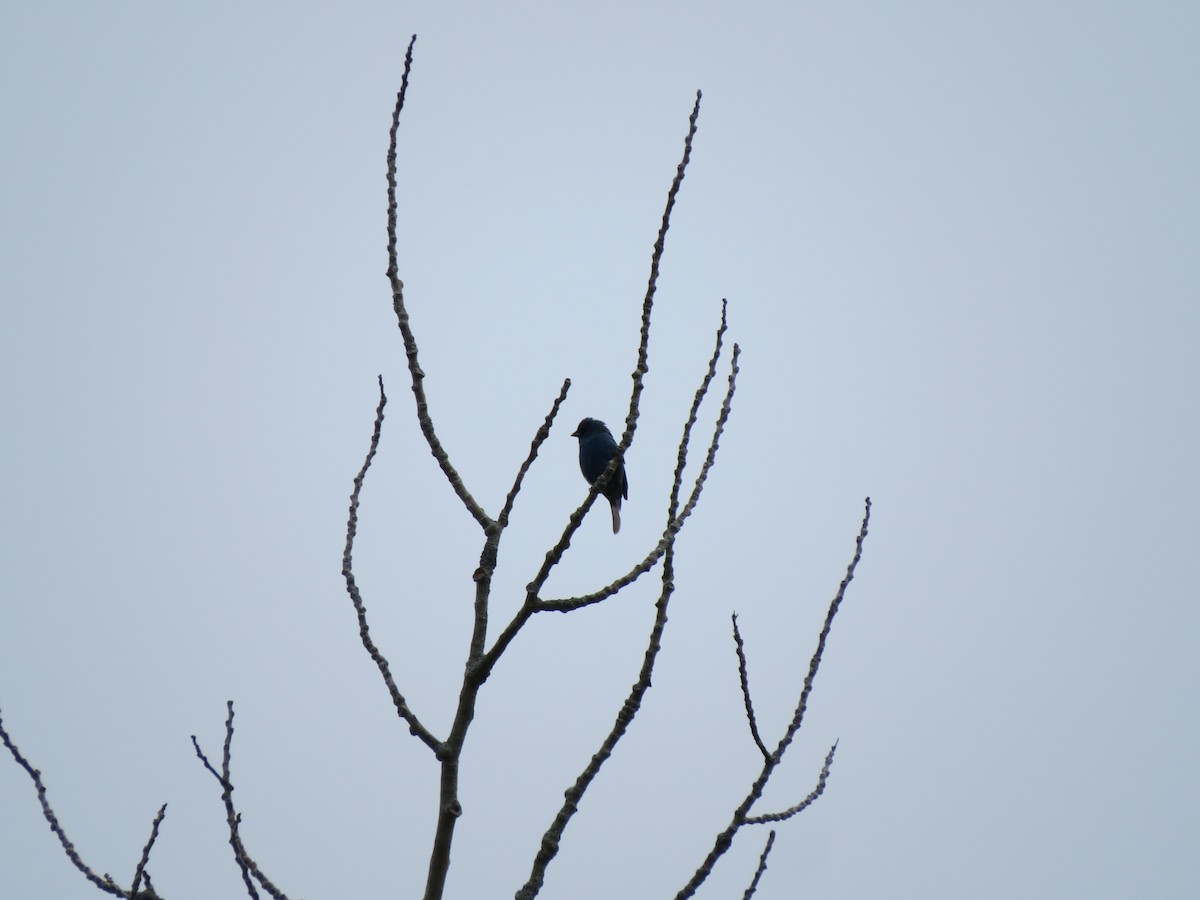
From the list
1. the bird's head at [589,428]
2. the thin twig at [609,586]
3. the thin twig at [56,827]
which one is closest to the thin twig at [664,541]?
the thin twig at [609,586]

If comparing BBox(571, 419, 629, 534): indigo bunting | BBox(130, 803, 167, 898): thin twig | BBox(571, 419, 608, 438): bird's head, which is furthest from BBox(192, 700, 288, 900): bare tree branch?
BBox(571, 419, 608, 438): bird's head

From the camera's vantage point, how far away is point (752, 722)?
301 centimetres

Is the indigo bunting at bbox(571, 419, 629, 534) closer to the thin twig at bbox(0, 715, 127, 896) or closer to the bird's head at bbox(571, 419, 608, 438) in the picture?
the bird's head at bbox(571, 419, 608, 438)

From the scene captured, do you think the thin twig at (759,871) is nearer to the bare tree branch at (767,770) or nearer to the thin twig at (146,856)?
the bare tree branch at (767,770)

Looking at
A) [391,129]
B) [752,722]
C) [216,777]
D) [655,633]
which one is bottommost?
[216,777]

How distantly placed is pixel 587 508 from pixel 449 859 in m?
0.94

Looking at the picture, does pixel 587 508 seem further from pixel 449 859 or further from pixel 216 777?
pixel 216 777

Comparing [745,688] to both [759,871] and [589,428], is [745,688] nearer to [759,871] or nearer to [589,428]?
[759,871]

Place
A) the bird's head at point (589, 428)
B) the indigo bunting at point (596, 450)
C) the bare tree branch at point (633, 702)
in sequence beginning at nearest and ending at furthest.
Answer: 1. the bare tree branch at point (633, 702)
2. the indigo bunting at point (596, 450)
3. the bird's head at point (589, 428)

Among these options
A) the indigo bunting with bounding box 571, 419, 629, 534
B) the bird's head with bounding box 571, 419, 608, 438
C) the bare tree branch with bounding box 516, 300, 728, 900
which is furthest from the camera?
the bird's head with bounding box 571, 419, 608, 438

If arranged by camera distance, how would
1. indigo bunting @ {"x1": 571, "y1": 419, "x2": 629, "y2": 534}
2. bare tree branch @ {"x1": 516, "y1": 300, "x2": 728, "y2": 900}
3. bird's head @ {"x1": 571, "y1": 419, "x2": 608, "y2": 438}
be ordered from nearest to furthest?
1. bare tree branch @ {"x1": 516, "y1": 300, "x2": 728, "y2": 900}
2. indigo bunting @ {"x1": 571, "y1": 419, "x2": 629, "y2": 534}
3. bird's head @ {"x1": 571, "y1": 419, "x2": 608, "y2": 438}

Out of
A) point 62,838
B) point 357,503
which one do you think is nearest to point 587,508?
point 357,503

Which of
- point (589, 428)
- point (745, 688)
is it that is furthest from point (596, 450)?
point (745, 688)

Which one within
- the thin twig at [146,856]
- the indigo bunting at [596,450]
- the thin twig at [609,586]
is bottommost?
the thin twig at [146,856]
